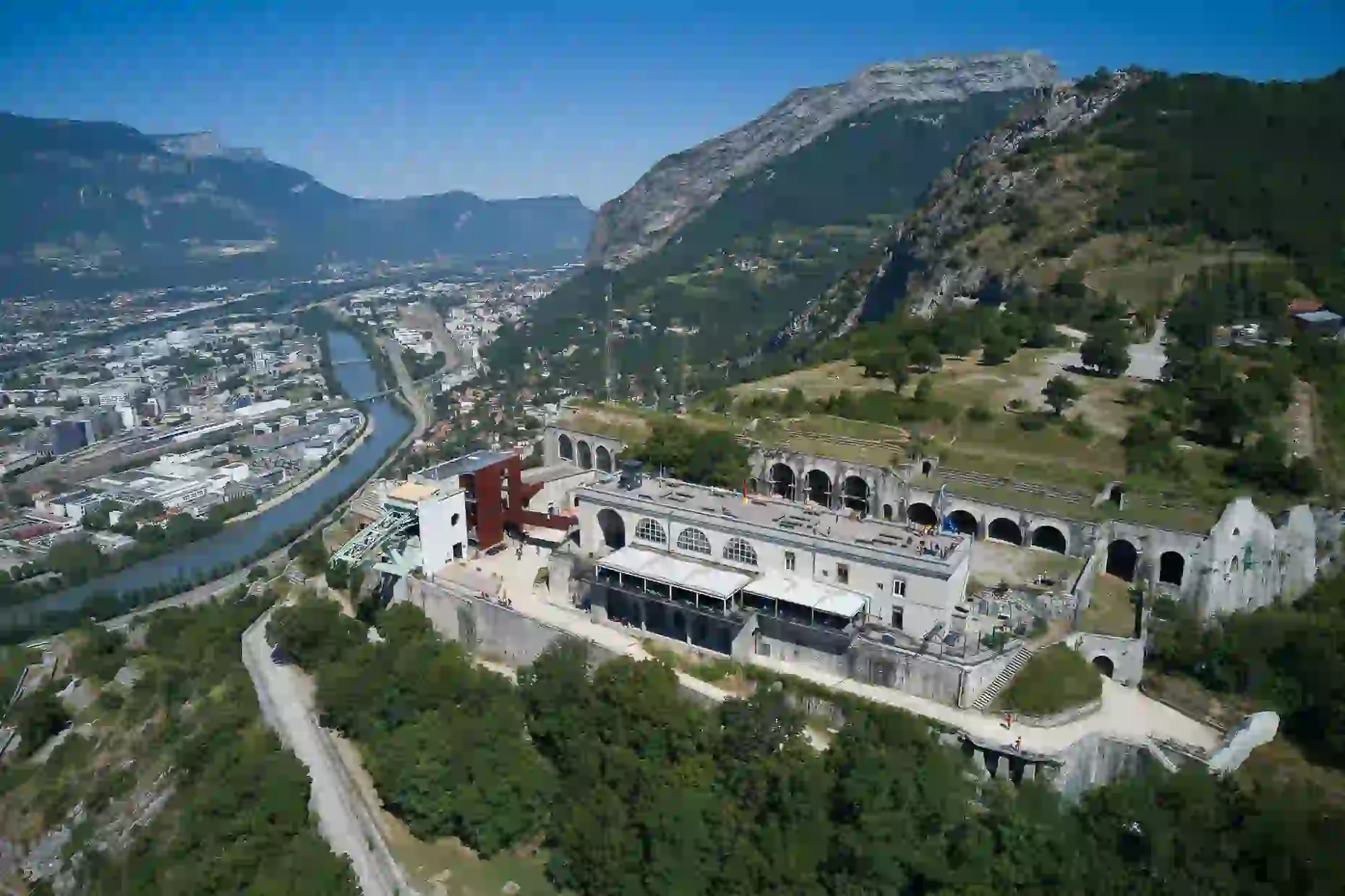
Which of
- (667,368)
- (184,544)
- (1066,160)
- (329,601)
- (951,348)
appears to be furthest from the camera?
(667,368)

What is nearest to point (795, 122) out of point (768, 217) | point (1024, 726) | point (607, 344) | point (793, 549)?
point (768, 217)

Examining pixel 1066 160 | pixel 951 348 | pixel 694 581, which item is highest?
pixel 1066 160

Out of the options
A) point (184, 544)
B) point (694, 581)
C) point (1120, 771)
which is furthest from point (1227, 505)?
point (184, 544)

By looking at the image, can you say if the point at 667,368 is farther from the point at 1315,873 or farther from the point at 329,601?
the point at 1315,873

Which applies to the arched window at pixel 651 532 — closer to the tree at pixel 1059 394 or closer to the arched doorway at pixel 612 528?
the arched doorway at pixel 612 528

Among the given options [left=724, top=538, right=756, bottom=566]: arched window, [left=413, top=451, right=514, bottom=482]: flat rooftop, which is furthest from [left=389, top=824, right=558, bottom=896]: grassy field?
[left=413, top=451, right=514, bottom=482]: flat rooftop

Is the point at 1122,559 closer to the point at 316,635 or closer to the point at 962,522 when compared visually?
the point at 962,522

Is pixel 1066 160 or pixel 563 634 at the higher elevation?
pixel 1066 160
